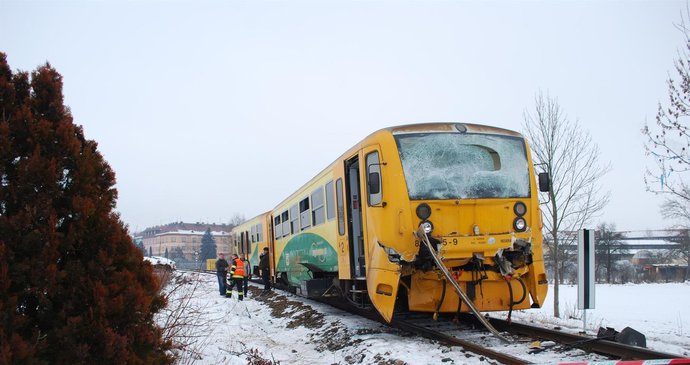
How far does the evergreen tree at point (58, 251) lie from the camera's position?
3.18 m

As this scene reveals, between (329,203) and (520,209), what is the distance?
3.89 meters

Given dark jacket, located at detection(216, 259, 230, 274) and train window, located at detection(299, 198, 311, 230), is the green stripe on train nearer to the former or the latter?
train window, located at detection(299, 198, 311, 230)

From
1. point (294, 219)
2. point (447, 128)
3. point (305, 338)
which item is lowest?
point (305, 338)

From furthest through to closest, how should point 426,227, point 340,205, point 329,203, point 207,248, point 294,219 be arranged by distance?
point 207,248
point 294,219
point 329,203
point 340,205
point 426,227

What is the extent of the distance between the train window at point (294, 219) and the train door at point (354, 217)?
16.5 feet

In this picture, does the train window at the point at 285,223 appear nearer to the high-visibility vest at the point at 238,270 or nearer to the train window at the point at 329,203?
the high-visibility vest at the point at 238,270

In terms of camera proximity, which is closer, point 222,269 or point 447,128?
point 447,128

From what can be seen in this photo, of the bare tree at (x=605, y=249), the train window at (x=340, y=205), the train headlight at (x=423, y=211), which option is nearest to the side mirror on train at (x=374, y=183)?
the train headlight at (x=423, y=211)

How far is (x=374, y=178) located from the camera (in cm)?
754

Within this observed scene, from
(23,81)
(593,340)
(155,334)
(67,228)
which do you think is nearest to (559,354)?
(593,340)

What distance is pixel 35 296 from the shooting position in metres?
3.30

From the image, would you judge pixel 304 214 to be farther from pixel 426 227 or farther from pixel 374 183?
pixel 426 227

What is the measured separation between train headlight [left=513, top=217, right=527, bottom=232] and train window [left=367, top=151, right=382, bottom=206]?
1.91m

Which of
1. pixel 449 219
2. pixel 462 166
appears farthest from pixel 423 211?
pixel 462 166
